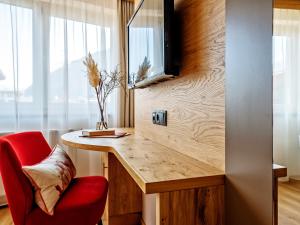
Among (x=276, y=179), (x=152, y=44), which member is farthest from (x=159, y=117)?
(x=276, y=179)

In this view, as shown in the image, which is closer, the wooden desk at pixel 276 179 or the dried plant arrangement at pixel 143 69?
the wooden desk at pixel 276 179

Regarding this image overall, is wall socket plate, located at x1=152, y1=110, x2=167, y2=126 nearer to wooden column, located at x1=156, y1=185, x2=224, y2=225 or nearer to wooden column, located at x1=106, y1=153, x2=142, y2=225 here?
wooden column, located at x1=106, y1=153, x2=142, y2=225

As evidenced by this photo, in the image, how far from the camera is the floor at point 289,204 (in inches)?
24.4

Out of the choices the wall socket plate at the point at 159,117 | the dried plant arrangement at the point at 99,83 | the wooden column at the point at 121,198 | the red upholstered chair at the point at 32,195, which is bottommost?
the wooden column at the point at 121,198

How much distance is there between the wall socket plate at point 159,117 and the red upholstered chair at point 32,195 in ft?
1.86

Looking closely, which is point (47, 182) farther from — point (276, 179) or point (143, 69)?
point (276, 179)

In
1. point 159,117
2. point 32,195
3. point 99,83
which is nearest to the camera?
point 32,195

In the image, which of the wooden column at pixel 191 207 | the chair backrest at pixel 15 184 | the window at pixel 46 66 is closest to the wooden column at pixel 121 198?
the chair backrest at pixel 15 184

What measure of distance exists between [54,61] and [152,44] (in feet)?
5.04

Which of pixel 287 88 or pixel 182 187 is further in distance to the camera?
pixel 182 187

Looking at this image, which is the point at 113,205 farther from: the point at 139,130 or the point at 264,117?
the point at 264,117

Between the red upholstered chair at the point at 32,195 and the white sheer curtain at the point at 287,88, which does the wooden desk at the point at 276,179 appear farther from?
the red upholstered chair at the point at 32,195

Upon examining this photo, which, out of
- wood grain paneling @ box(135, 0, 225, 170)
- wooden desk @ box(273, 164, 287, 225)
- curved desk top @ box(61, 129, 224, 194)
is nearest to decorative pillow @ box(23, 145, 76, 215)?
curved desk top @ box(61, 129, 224, 194)

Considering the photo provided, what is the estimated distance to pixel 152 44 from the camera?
1.43 meters
